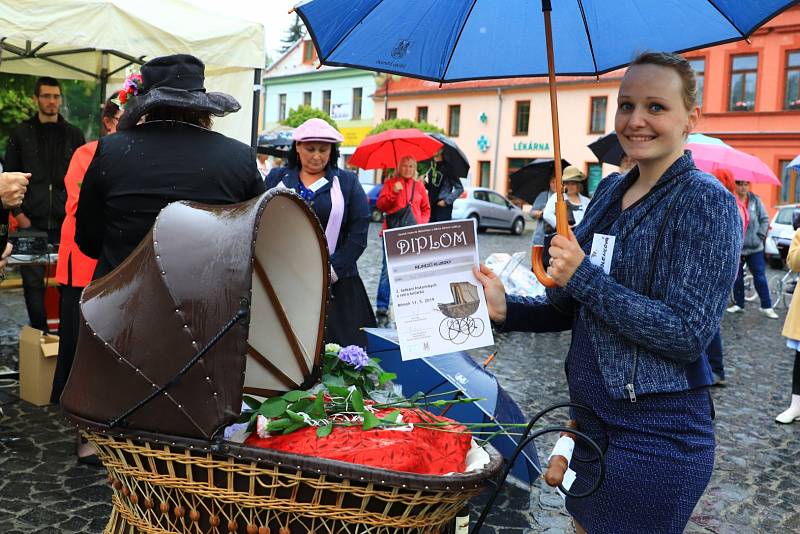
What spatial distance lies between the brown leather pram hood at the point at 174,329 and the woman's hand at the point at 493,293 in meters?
0.54

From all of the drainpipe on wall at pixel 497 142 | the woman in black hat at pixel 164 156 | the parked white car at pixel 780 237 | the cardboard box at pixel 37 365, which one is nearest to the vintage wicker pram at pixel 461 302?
the woman in black hat at pixel 164 156

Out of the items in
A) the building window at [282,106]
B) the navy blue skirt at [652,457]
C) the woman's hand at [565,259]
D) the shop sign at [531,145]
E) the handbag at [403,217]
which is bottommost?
the navy blue skirt at [652,457]

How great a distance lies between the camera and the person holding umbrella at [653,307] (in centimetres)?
189

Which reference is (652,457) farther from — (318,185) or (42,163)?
(42,163)

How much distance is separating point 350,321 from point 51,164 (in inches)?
173

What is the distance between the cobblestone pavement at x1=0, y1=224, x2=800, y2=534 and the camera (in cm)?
392

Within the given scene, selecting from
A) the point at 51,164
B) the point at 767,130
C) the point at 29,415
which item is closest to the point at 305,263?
the point at 29,415

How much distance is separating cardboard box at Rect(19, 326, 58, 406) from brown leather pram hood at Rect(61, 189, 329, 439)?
350 centimetres

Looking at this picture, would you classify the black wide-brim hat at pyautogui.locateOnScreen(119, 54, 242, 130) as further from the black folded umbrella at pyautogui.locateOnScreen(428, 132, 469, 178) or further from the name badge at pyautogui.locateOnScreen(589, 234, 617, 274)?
the black folded umbrella at pyautogui.locateOnScreen(428, 132, 469, 178)

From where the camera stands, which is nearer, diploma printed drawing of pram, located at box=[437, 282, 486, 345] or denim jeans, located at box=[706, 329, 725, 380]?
diploma printed drawing of pram, located at box=[437, 282, 486, 345]

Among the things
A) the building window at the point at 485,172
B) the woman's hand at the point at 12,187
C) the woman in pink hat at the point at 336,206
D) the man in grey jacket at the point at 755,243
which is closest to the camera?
the woman's hand at the point at 12,187

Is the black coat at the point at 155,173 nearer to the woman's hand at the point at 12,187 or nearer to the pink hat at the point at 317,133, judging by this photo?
the woman's hand at the point at 12,187

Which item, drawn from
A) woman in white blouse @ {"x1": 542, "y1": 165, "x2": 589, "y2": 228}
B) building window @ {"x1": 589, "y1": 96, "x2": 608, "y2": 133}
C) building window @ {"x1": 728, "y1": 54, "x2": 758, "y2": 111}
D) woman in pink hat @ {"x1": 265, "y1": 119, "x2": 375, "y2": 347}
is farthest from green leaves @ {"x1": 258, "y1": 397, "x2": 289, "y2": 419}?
building window @ {"x1": 589, "y1": 96, "x2": 608, "y2": 133}

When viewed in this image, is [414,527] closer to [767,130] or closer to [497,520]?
[497,520]
